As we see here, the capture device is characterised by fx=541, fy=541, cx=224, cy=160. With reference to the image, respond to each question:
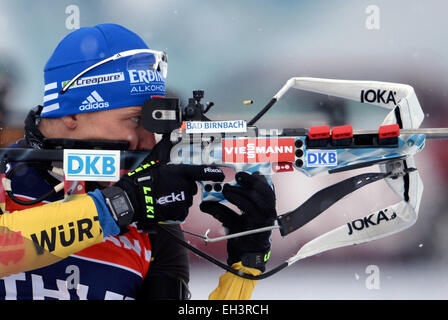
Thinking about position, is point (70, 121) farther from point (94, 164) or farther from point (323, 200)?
point (323, 200)

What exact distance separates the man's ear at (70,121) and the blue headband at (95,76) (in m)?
0.02

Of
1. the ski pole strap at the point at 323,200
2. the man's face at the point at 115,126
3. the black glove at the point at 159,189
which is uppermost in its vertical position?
the man's face at the point at 115,126

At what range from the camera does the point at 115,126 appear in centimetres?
183

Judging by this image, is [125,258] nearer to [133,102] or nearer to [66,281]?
[66,281]

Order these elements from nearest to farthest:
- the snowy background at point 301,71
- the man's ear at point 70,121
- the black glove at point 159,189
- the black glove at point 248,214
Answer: the black glove at point 159,189
the black glove at point 248,214
the man's ear at point 70,121
the snowy background at point 301,71

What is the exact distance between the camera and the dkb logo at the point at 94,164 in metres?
1.66

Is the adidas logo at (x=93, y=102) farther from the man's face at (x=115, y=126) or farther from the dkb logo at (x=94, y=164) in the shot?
the dkb logo at (x=94, y=164)

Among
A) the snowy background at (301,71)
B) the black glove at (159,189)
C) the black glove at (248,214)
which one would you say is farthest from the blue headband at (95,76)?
the snowy background at (301,71)

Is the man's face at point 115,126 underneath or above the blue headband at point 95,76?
underneath

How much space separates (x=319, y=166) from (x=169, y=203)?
51 centimetres

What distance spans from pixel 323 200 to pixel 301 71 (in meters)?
1.10

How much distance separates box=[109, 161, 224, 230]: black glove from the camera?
5.22 ft

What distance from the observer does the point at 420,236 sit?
280 centimetres

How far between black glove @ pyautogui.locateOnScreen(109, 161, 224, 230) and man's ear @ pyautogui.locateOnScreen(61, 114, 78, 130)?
0.34 m
